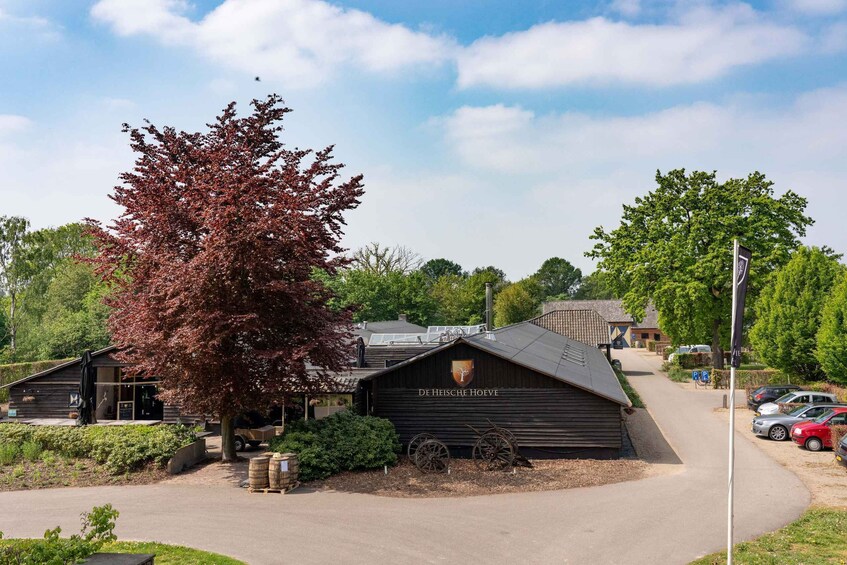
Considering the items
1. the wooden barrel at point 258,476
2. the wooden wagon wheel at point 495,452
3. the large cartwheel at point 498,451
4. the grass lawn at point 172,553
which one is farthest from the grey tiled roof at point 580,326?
the grass lawn at point 172,553

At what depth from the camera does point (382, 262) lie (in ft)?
242

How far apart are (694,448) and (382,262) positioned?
53480 mm

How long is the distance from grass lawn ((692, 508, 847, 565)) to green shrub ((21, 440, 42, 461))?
64.2ft

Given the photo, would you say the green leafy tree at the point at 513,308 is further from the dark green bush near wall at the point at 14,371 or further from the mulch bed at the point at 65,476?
the mulch bed at the point at 65,476

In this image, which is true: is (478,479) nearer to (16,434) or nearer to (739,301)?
(739,301)

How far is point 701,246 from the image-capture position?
44156mm

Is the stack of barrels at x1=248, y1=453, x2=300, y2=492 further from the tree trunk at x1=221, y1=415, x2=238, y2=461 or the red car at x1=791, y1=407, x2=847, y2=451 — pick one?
the red car at x1=791, y1=407, x2=847, y2=451

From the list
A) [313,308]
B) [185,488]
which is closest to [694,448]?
[313,308]

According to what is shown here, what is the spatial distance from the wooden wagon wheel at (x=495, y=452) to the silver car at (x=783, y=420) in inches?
449

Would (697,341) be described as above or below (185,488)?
above

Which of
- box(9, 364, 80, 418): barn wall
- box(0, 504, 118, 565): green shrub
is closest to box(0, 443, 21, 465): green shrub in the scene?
box(9, 364, 80, 418): barn wall

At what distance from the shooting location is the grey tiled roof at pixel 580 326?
164 ft

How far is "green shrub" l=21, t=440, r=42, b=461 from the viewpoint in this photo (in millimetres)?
20737

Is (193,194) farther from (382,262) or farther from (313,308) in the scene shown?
(382,262)
